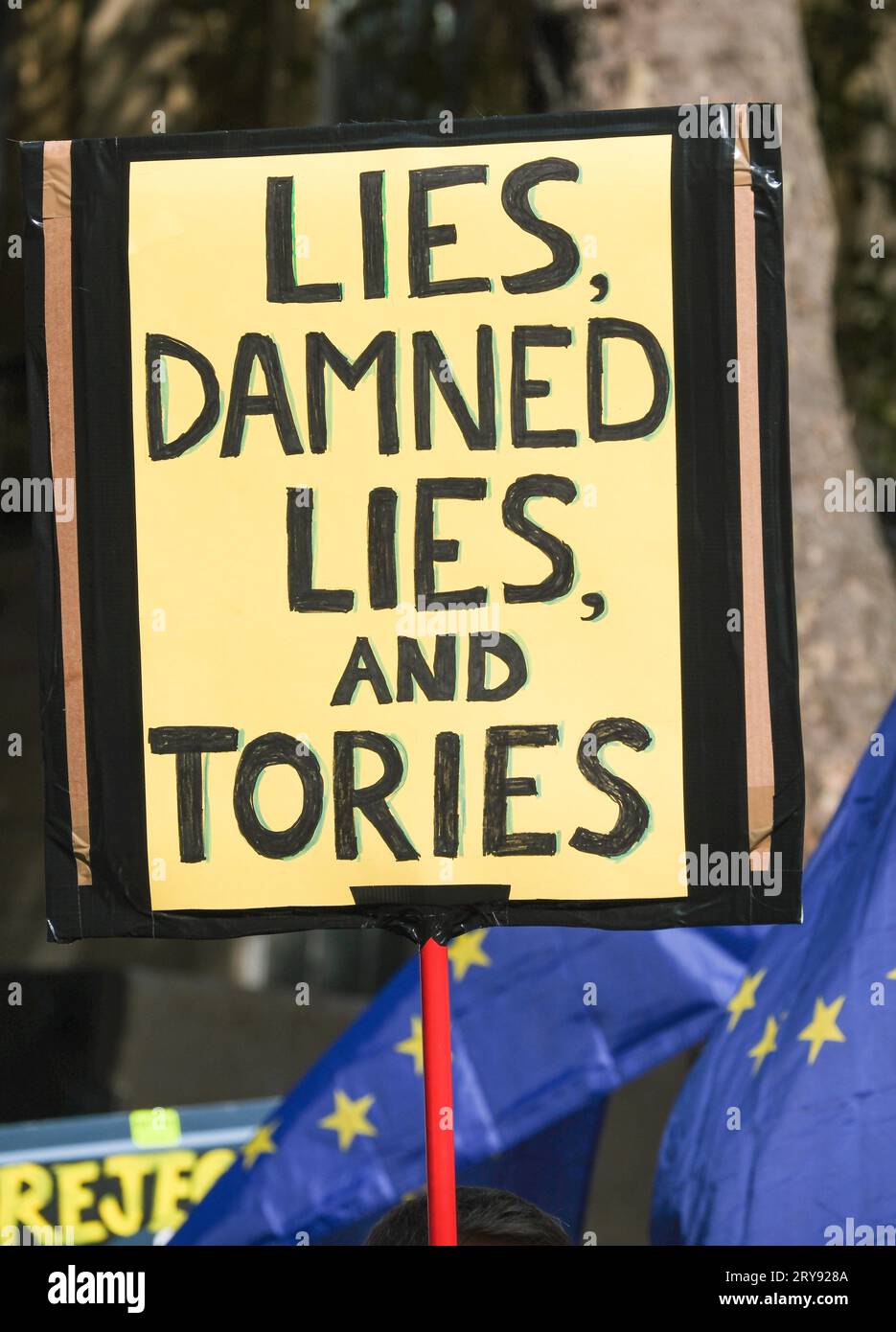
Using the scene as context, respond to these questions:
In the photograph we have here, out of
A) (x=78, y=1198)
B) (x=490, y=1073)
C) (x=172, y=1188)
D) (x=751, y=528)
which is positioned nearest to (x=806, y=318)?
(x=490, y=1073)

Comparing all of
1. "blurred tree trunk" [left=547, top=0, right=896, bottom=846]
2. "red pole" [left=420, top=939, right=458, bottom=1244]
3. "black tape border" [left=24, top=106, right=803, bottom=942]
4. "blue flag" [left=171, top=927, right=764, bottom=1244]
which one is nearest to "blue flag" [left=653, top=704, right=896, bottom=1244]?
"blue flag" [left=171, top=927, right=764, bottom=1244]

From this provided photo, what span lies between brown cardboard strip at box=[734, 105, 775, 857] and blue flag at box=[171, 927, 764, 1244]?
1.14 metres

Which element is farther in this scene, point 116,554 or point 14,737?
point 14,737

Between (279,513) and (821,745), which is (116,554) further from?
(821,745)

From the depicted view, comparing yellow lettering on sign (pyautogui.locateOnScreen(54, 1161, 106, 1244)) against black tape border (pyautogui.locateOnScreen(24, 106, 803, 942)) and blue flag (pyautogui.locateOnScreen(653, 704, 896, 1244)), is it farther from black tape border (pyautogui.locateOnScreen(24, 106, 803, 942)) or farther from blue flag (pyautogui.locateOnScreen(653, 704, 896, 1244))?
black tape border (pyautogui.locateOnScreen(24, 106, 803, 942))

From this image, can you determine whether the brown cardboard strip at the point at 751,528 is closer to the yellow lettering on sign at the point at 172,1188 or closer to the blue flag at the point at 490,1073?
the blue flag at the point at 490,1073

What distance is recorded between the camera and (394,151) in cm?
225

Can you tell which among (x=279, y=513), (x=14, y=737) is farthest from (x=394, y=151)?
(x=14, y=737)

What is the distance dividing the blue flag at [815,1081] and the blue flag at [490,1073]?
36cm

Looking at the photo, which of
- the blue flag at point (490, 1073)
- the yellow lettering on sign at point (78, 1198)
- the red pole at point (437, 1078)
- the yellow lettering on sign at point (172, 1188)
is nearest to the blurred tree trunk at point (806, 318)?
the blue flag at point (490, 1073)

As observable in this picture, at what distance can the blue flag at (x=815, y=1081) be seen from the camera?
2500mm

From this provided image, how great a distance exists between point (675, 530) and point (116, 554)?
77 centimetres

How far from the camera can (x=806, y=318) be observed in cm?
462

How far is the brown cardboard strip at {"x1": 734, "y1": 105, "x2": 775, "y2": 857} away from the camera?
220cm
